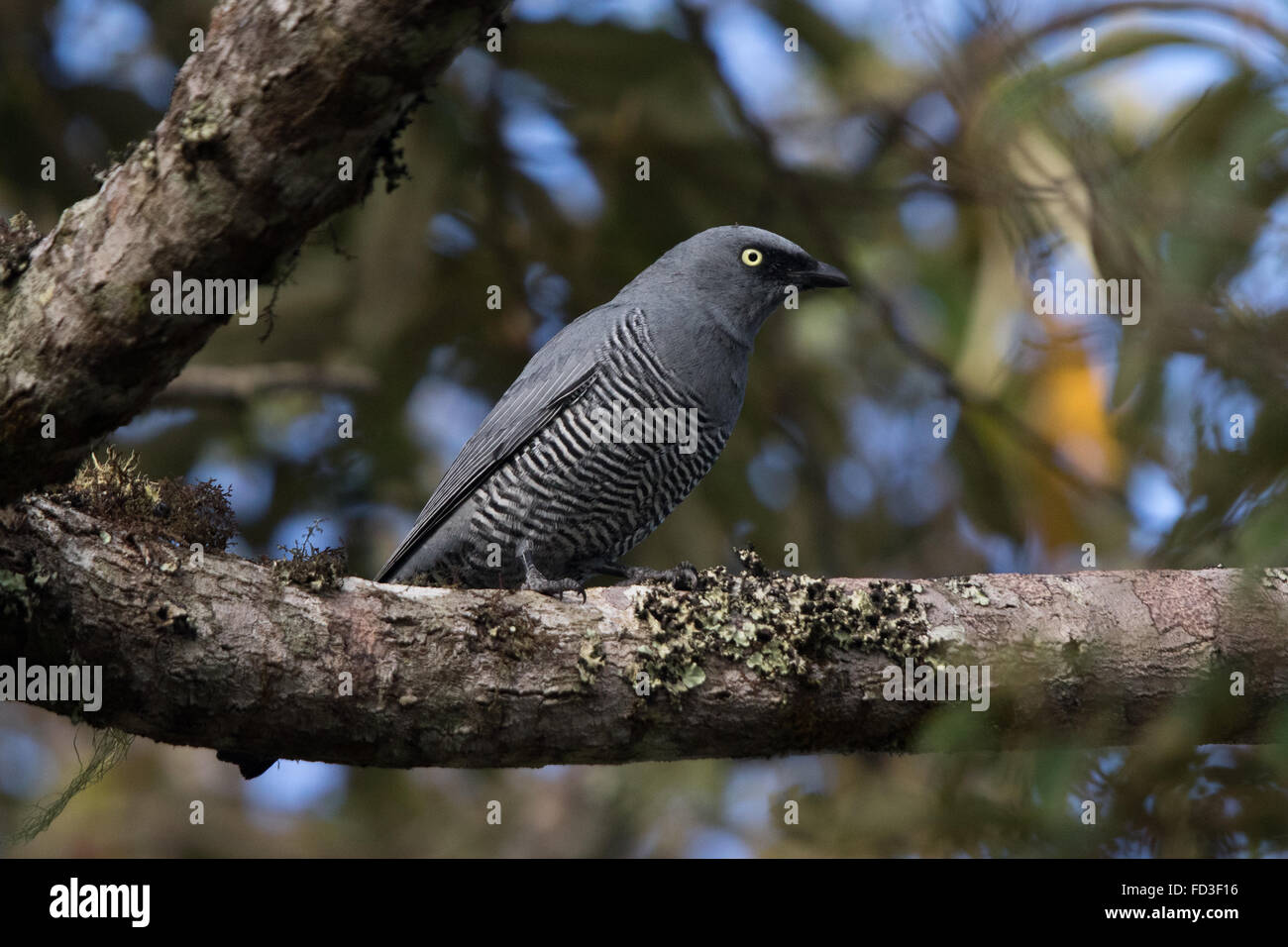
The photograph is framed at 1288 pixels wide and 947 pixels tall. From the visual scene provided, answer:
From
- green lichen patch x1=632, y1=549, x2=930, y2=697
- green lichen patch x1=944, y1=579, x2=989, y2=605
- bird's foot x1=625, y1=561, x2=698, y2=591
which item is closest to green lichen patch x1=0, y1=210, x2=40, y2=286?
green lichen patch x1=632, y1=549, x2=930, y2=697

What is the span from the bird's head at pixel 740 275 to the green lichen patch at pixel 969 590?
1.68 metres

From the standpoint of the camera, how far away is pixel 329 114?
2.37 m

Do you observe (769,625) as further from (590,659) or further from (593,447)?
(593,447)

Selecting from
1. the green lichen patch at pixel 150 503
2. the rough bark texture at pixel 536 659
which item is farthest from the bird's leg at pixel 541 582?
the green lichen patch at pixel 150 503

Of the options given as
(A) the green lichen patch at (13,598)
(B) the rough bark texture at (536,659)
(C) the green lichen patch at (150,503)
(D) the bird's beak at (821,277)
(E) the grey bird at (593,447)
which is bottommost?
(B) the rough bark texture at (536,659)

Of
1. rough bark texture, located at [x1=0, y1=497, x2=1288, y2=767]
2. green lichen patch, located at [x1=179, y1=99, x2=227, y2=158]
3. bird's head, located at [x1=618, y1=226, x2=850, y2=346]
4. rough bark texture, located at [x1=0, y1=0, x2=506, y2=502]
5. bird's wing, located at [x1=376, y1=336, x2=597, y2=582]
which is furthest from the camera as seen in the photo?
bird's head, located at [x1=618, y1=226, x2=850, y2=346]

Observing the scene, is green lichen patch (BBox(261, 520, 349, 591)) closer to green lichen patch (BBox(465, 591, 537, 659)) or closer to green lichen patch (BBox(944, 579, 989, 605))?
green lichen patch (BBox(465, 591, 537, 659))

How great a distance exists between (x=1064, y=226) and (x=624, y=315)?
174cm

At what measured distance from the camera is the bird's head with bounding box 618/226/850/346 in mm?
5238

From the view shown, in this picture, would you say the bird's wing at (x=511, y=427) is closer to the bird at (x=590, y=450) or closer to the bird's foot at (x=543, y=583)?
the bird at (x=590, y=450)

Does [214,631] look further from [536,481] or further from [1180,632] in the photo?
[1180,632]

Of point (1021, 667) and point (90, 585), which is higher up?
point (90, 585)

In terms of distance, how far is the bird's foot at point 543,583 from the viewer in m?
3.92

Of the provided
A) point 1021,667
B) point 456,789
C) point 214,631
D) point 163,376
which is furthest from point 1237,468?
point 456,789
